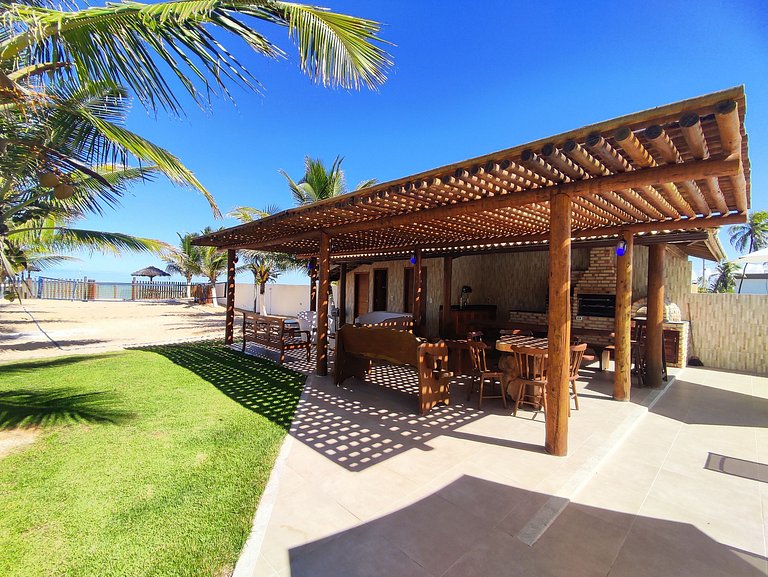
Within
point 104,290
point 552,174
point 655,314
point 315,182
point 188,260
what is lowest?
point 655,314

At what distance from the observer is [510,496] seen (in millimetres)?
2832

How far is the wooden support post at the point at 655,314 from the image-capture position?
601 centimetres

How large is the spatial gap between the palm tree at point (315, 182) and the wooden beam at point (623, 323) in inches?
385

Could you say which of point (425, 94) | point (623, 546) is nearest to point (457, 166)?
point (623, 546)

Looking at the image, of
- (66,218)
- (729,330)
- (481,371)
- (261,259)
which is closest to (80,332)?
(66,218)

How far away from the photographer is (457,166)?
3475 mm

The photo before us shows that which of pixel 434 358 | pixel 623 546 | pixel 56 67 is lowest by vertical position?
pixel 623 546

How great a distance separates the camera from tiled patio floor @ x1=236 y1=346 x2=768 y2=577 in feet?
7.07

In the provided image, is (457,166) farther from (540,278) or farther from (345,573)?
(540,278)

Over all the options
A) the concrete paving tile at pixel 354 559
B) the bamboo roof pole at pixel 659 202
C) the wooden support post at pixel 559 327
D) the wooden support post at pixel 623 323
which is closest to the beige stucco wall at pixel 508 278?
the wooden support post at pixel 623 323

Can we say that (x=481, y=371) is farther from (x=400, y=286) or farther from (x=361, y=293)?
(x=361, y=293)

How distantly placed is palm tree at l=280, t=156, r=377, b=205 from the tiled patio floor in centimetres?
1030

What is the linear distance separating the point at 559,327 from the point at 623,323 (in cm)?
270

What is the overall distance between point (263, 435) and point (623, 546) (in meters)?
3.40
